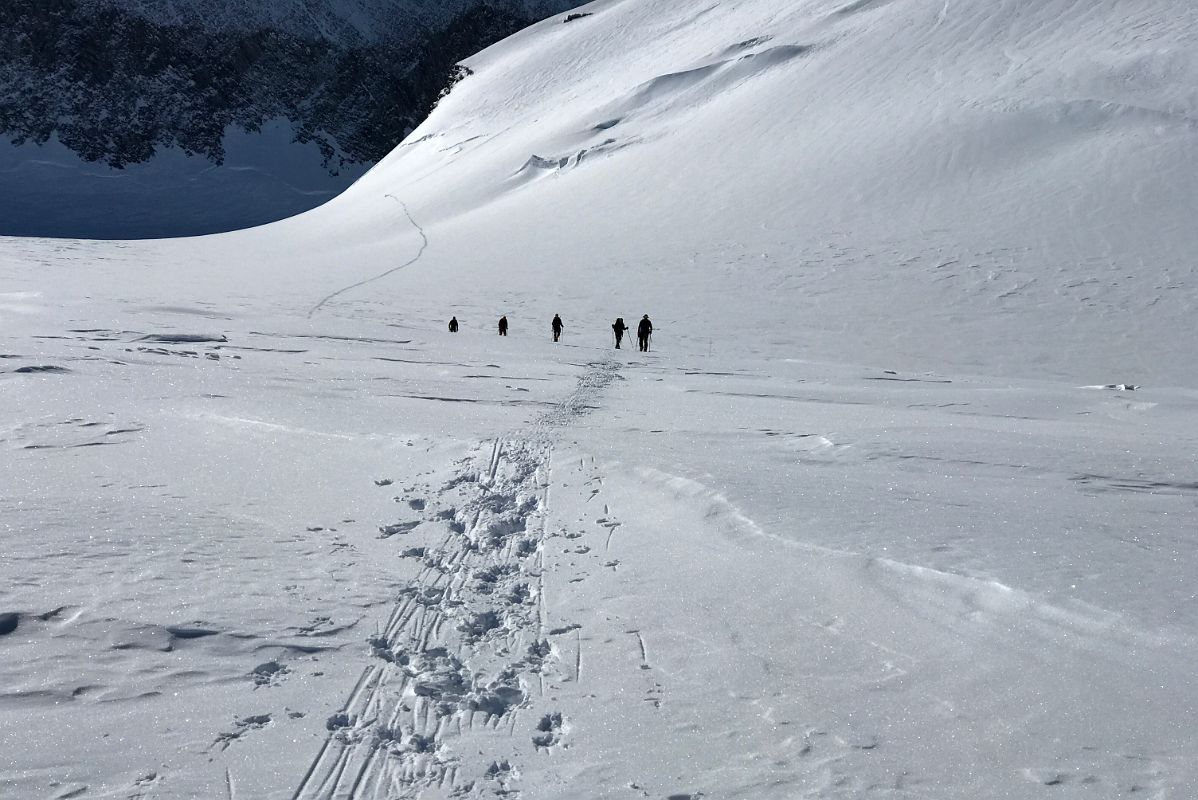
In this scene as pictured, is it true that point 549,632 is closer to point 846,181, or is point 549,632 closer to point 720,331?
point 720,331

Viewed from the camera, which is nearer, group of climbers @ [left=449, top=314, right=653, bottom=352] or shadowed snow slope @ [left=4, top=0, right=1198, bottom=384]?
group of climbers @ [left=449, top=314, right=653, bottom=352]

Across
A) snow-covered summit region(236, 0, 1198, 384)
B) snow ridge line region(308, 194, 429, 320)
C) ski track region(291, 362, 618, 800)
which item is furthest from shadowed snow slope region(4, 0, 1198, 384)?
ski track region(291, 362, 618, 800)

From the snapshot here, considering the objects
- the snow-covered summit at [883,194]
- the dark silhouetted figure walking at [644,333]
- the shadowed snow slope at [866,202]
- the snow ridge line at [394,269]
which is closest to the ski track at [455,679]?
the dark silhouetted figure walking at [644,333]

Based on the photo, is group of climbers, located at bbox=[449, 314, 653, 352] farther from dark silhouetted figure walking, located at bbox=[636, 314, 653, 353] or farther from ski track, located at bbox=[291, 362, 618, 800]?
ski track, located at bbox=[291, 362, 618, 800]

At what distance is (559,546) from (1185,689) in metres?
3.83

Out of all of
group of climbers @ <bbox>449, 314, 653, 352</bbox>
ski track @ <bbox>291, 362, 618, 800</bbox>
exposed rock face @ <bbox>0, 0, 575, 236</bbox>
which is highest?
exposed rock face @ <bbox>0, 0, 575, 236</bbox>

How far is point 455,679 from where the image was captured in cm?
452

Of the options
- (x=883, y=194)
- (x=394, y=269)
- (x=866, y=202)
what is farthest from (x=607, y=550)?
(x=394, y=269)

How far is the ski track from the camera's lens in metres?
3.79

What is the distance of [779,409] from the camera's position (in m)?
11.2

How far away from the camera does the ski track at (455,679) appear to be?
379cm

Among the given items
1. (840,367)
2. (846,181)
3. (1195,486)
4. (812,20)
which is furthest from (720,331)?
(812,20)

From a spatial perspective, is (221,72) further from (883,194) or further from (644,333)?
(644,333)

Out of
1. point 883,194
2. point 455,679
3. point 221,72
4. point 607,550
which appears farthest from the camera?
point 221,72
